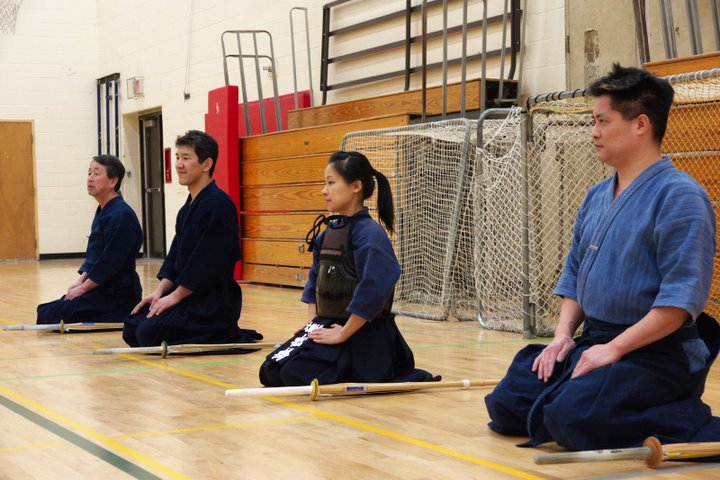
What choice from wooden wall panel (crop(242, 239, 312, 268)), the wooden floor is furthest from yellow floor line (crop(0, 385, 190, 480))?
wooden wall panel (crop(242, 239, 312, 268))

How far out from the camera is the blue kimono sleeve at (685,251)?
2.50m

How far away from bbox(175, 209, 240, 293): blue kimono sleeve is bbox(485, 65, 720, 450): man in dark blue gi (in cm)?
243

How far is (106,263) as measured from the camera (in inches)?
228

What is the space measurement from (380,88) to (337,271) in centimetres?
523

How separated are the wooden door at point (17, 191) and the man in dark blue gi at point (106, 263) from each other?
28.5 feet

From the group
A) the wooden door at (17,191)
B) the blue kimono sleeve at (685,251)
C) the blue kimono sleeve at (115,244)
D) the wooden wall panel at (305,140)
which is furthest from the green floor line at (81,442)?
the wooden door at (17,191)

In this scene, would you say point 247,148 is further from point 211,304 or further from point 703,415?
point 703,415

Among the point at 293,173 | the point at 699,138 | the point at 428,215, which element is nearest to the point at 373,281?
the point at 699,138

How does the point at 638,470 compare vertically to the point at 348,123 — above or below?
below

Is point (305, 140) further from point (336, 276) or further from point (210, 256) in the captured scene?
point (336, 276)

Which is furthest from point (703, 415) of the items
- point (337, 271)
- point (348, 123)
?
point (348, 123)

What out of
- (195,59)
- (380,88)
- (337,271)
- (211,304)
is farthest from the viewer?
(195,59)

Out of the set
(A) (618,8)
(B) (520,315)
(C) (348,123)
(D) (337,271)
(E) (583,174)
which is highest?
(A) (618,8)

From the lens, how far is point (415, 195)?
7242mm
